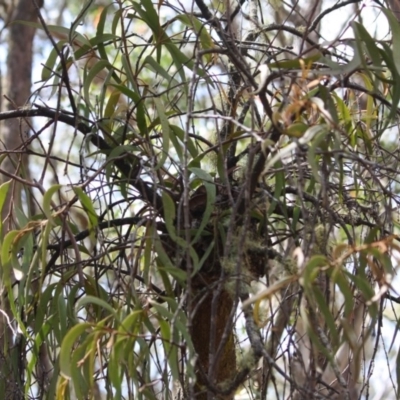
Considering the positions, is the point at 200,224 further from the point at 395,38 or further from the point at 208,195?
the point at 395,38

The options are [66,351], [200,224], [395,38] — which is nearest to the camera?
[66,351]

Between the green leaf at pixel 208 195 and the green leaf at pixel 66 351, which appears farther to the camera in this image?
the green leaf at pixel 208 195

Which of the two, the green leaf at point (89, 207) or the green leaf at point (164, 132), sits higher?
the green leaf at point (164, 132)

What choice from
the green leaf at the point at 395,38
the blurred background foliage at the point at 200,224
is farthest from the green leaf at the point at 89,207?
the green leaf at the point at 395,38

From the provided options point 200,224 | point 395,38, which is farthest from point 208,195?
point 395,38

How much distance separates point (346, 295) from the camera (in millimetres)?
562

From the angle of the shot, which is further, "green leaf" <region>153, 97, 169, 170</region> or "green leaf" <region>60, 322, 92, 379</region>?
"green leaf" <region>153, 97, 169, 170</region>

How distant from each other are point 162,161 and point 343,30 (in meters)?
0.22

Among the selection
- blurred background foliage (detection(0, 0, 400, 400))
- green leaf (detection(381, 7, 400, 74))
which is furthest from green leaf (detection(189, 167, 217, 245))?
green leaf (detection(381, 7, 400, 74))

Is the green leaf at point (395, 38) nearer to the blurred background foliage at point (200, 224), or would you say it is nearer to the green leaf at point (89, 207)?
the blurred background foliage at point (200, 224)

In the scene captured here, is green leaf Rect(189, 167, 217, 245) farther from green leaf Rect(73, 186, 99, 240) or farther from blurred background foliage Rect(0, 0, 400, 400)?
green leaf Rect(73, 186, 99, 240)

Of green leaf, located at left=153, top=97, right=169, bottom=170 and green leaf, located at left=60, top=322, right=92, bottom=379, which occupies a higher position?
green leaf, located at left=153, top=97, right=169, bottom=170

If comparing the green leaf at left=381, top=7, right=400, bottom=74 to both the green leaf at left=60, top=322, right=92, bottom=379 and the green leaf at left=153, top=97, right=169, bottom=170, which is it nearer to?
the green leaf at left=153, top=97, right=169, bottom=170

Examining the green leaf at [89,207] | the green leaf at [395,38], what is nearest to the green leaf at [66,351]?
the green leaf at [89,207]
